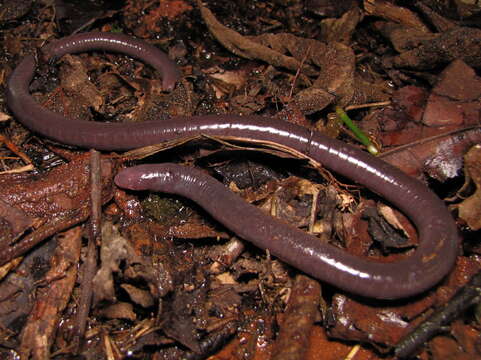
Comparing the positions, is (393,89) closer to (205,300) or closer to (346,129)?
(346,129)

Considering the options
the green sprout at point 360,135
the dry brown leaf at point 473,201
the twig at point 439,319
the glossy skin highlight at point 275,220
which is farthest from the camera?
the green sprout at point 360,135

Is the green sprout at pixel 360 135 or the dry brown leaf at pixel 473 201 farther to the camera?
the green sprout at pixel 360 135

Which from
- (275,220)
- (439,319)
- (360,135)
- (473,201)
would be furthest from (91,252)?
(473,201)

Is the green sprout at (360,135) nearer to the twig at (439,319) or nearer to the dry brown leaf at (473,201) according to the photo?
the dry brown leaf at (473,201)

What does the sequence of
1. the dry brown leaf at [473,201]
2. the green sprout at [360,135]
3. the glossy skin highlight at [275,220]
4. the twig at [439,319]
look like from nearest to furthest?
the twig at [439,319] → the glossy skin highlight at [275,220] → the dry brown leaf at [473,201] → the green sprout at [360,135]

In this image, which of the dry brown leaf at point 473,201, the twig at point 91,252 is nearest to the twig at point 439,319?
the dry brown leaf at point 473,201

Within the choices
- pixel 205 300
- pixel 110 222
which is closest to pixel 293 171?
pixel 205 300

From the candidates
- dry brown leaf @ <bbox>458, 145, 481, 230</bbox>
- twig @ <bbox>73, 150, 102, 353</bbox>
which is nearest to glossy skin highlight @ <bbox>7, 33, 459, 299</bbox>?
dry brown leaf @ <bbox>458, 145, 481, 230</bbox>

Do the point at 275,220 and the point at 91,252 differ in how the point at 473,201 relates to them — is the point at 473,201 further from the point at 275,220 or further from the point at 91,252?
the point at 91,252
